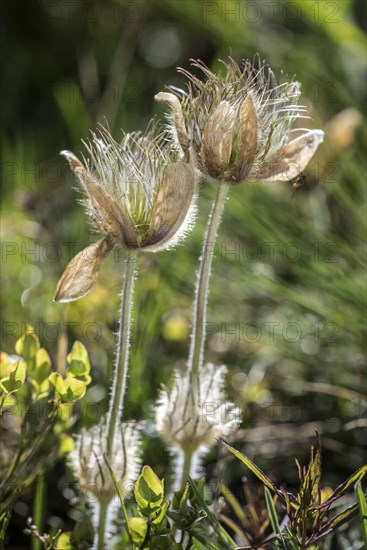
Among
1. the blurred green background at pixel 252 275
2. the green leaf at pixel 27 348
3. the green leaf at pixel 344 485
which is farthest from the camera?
the blurred green background at pixel 252 275

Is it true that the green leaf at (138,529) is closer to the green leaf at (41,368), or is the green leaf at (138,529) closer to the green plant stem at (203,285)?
the green plant stem at (203,285)

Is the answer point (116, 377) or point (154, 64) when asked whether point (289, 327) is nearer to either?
point (116, 377)

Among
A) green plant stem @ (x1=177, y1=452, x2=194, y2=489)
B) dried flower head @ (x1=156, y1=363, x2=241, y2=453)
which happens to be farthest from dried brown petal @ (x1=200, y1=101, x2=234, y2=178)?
green plant stem @ (x1=177, y1=452, x2=194, y2=489)

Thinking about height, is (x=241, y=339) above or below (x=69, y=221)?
below

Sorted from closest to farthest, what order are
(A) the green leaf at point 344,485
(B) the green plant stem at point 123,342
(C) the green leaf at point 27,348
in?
(A) the green leaf at point 344,485
(B) the green plant stem at point 123,342
(C) the green leaf at point 27,348

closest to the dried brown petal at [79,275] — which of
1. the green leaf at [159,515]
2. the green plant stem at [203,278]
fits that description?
the green plant stem at [203,278]

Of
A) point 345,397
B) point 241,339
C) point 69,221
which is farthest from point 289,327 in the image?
point 69,221

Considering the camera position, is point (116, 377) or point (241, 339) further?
point (241, 339)
